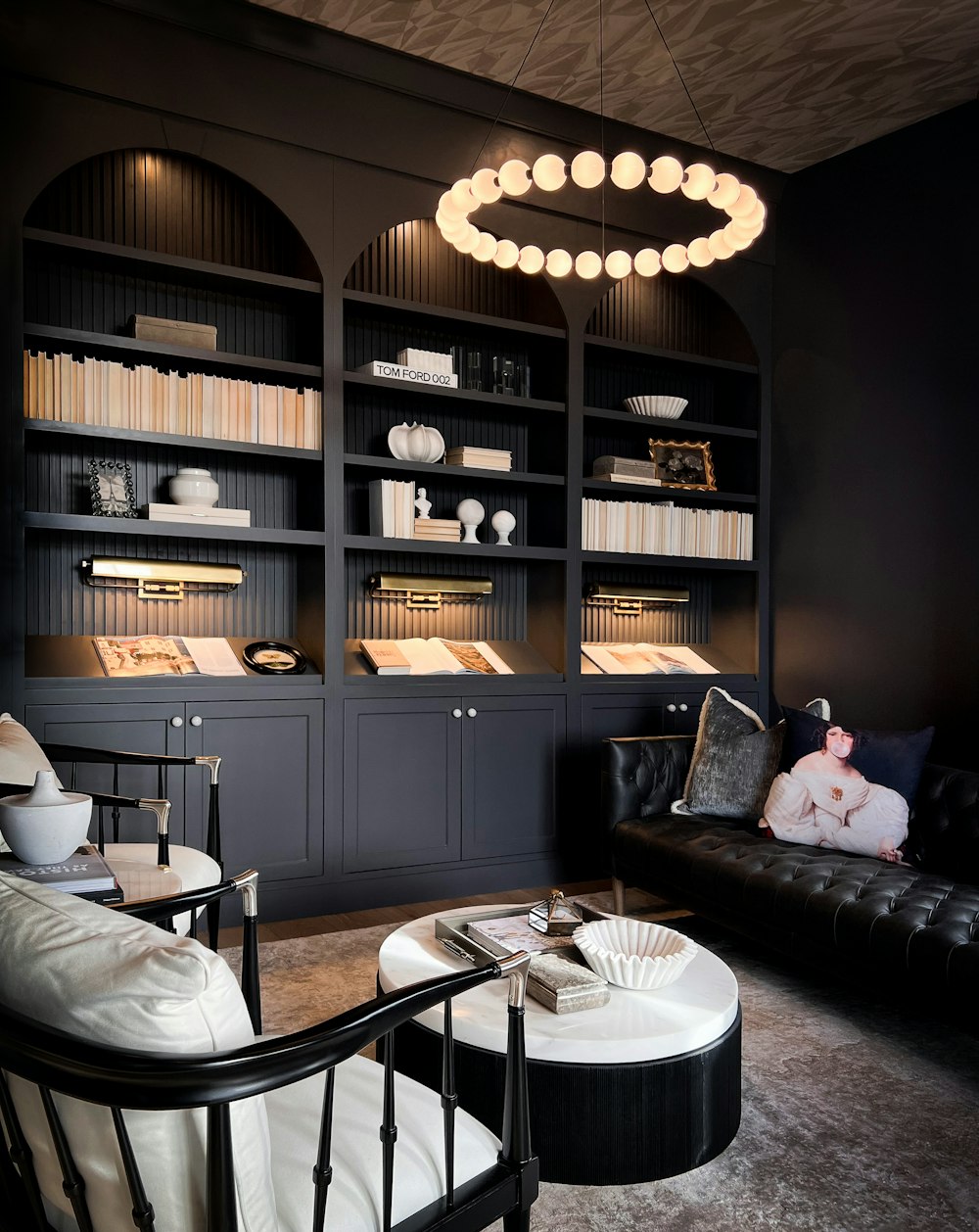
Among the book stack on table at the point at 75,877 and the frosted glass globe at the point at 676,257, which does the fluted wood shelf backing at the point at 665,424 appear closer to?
the frosted glass globe at the point at 676,257

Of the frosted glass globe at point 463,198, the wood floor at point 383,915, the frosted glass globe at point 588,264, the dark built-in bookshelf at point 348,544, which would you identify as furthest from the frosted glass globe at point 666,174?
the wood floor at point 383,915

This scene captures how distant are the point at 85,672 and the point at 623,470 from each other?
2519 mm

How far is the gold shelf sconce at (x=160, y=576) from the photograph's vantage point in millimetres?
3643

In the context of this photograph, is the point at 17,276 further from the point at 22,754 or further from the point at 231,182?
the point at 22,754

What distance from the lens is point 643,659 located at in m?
4.66

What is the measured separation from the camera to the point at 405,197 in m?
3.94

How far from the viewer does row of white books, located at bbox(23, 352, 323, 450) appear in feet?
11.1

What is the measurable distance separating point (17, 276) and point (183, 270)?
0.58 m

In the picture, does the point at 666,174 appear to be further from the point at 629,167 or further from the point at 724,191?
the point at 724,191

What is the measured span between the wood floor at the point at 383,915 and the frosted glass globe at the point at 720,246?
247 centimetres

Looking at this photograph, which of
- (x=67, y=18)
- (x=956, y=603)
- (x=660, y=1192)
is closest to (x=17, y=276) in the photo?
(x=67, y=18)

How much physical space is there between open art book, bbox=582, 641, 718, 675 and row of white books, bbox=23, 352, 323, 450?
169 cm

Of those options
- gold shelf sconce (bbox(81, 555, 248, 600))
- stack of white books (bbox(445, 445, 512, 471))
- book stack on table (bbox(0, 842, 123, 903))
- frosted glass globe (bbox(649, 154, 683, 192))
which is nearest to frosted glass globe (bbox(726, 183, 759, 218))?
frosted glass globe (bbox(649, 154, 683, 192))

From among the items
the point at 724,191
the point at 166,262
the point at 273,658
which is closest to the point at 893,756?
the point at 724,191
